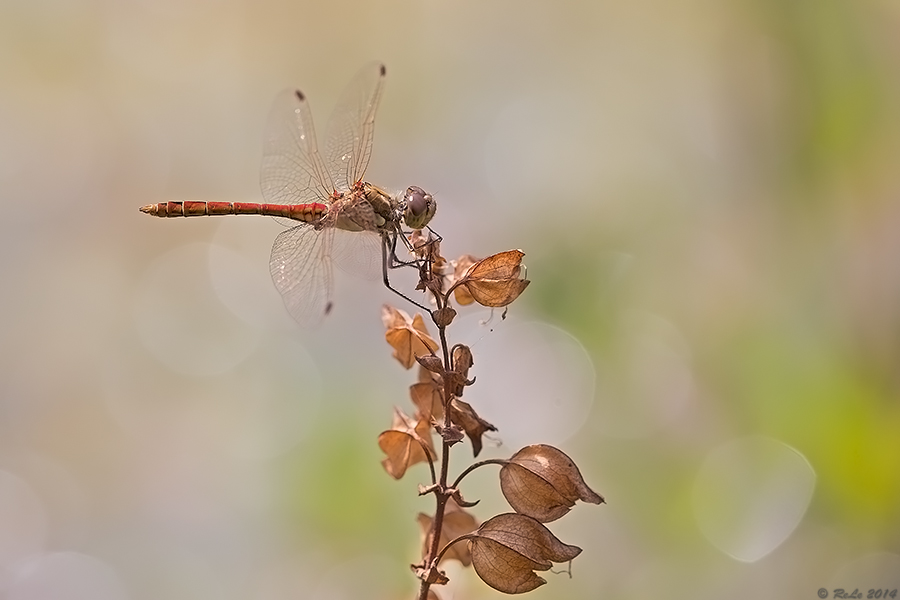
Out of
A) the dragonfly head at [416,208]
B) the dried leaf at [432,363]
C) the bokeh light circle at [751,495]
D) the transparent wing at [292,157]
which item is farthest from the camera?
the bokeh light circle at [751,495]

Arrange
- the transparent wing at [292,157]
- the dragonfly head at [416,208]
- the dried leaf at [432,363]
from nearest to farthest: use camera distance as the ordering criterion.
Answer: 1. the dried leaf at [432,363]
2. the dragonfly head at [416,208]
3. the transparent wing at [292,157]

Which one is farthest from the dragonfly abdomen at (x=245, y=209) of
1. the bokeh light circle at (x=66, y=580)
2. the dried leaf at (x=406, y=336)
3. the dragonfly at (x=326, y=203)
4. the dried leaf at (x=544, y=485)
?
the bokeh light circle at (x=66, y=580)

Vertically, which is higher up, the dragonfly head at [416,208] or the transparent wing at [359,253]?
the dragonfly head at [416,208]

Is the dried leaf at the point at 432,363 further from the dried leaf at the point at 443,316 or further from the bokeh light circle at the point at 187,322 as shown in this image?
the bokeh light circle at the point at 187,322

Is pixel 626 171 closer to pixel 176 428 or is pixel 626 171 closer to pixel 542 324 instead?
pixel 542 324

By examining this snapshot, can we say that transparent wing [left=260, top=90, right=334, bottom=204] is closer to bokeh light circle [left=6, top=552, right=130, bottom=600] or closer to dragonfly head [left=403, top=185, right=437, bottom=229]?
dragonfly head [left=403, top=185, right=437, bottom=229]

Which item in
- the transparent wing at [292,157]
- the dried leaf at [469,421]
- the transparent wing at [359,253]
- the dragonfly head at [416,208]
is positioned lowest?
the dried leaf at [469,421]

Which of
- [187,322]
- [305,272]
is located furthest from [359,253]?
[187,322]

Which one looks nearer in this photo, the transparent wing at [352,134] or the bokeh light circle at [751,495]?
the transparent wing at [352,134]
